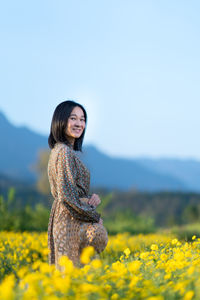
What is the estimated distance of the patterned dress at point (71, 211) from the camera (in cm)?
300

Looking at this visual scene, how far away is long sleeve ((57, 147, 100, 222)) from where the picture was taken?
2982 millimetres

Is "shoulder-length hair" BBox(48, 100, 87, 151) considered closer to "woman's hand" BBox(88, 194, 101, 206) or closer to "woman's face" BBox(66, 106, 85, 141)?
"woman's face" BBox(66, 106, 85, 141)

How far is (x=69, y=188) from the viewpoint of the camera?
2998 millimetres

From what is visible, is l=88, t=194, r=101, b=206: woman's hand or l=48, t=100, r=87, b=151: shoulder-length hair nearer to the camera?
l=88, t=194, r=101, b=206: woman's hand

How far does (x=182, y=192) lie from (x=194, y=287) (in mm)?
23244

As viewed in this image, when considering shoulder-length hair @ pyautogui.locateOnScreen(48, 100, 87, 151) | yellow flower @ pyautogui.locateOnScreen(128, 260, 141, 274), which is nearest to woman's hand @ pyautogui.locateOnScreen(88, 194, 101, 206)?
shoulder-length hair @ pyautogui.locateOnScreen(48, 100, 87, 151)

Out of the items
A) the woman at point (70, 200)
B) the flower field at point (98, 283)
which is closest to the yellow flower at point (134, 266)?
the flower field at point (98, 283)

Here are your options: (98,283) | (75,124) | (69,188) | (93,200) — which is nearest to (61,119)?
(75,124)

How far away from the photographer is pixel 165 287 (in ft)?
7.11

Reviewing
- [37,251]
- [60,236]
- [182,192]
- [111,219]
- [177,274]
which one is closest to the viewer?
[177,274]

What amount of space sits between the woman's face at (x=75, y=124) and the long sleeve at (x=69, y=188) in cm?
23

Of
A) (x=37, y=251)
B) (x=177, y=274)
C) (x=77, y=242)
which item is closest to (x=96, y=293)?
(x=177, y=274)

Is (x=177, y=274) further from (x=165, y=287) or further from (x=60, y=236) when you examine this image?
(x=60, y=236)

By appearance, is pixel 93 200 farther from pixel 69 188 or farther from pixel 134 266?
pixel 134 266
